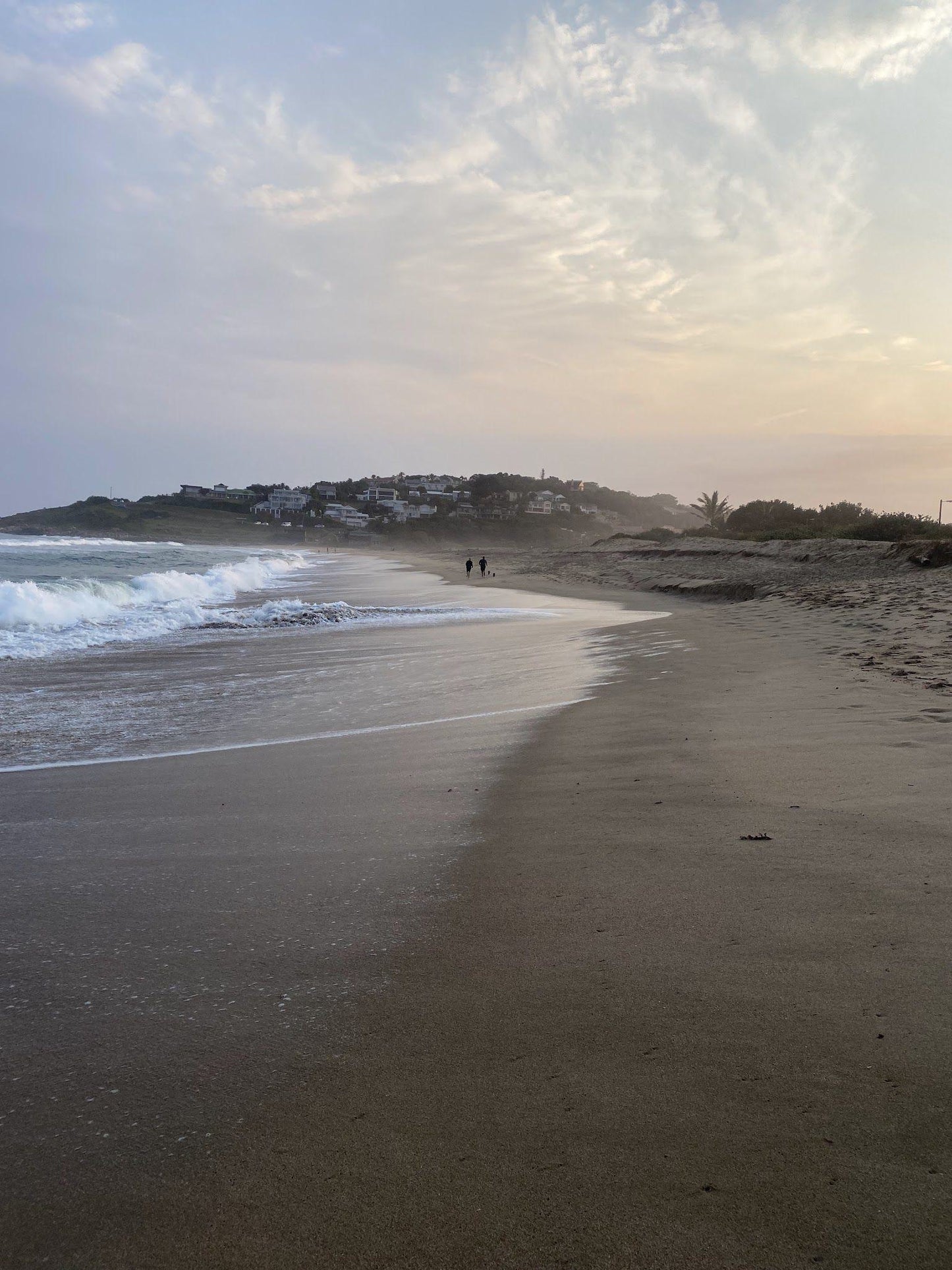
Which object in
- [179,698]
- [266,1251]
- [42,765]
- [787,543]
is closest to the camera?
[266,1251]

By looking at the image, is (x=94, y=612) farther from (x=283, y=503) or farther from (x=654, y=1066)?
(x=283, y=503)

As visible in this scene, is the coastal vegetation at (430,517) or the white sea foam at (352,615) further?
the coastal vegetation at (430,517)

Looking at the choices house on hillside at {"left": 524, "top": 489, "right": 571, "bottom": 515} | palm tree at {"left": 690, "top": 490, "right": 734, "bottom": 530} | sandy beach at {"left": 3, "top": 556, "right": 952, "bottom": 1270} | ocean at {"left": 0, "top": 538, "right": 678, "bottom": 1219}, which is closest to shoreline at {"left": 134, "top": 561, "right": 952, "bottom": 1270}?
sandy beach at {"left": 3, "top": 556, "right": 952, "bottom": 1270}

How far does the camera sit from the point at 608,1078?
192 centimetres

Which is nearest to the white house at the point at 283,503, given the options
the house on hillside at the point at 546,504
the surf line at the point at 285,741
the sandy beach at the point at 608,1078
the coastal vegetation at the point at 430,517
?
the coastal vegetation at the point at 430,517

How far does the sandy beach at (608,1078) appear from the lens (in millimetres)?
1491

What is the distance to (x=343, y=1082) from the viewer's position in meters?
1.94

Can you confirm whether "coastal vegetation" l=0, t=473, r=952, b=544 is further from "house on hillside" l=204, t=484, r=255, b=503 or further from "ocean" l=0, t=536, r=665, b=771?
"ocean" l=0, t=536, r=665, b=771

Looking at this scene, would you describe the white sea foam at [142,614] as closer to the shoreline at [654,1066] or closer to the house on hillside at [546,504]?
the shoreline at [654,1066]

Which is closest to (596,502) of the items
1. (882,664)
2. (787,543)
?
(787,543)

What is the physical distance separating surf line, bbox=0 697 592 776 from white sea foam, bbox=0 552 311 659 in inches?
240

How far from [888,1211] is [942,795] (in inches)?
113

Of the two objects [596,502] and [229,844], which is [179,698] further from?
[596,502]

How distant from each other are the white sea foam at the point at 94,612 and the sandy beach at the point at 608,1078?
9595 millimetres
